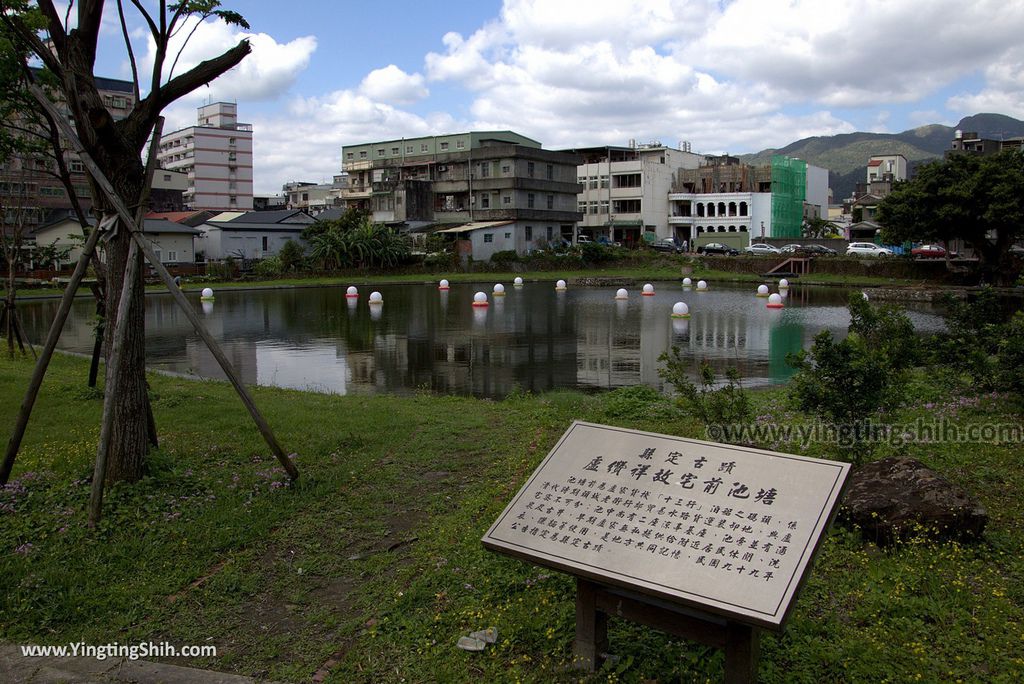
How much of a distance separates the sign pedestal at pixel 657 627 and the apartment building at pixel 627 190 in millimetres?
67652

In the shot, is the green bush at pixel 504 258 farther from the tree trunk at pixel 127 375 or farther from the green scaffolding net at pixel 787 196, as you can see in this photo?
the tree trunk at pixel 127 375

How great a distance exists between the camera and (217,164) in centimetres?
8594

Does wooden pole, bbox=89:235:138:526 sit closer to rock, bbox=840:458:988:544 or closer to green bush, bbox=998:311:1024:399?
rock, bbox=840:458:988:544

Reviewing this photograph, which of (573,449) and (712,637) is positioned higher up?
(573,449)

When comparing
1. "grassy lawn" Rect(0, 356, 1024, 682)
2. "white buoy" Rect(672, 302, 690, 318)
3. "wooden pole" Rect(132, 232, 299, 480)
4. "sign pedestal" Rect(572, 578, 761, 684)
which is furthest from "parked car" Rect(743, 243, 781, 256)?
"sign pedestal" Rect(572, 578, 761, 684)

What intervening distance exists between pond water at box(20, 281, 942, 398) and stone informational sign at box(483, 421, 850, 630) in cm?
955

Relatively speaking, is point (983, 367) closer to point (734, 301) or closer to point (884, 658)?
point (884, 658)

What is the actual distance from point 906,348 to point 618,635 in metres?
5.19

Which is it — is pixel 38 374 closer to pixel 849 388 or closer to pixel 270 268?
pixel 849 388

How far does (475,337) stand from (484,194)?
43.3 meters

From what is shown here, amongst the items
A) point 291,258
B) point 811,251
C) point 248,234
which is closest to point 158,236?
point 248,234

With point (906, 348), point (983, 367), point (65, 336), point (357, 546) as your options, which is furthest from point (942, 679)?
point (65, 336)

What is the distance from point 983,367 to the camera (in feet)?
28.8

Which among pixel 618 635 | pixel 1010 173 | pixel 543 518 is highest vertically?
pixel 1010 173
